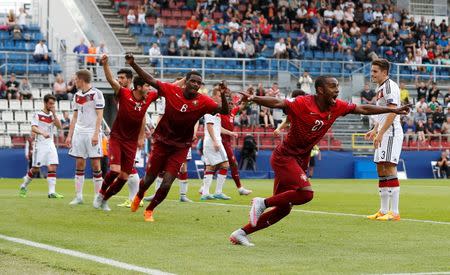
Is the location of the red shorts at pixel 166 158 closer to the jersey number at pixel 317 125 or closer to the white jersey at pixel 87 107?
the white jersey at pixel 87 107

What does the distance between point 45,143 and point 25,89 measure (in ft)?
52.8

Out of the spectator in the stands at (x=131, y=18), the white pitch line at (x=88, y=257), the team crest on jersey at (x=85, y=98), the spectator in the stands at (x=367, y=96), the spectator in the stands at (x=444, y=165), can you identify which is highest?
the spectator in the stands at (x=131, y=18)

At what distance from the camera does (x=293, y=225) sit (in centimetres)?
1391

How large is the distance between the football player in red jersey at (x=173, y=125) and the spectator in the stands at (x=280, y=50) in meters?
29.7

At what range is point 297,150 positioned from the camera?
1142cm

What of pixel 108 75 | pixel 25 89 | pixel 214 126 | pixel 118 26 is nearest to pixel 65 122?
pixel 25 89

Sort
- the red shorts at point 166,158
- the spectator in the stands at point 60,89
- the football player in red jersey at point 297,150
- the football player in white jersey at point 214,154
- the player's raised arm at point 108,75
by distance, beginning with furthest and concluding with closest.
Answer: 1. the spectator in the stands at point 60,89
2. the football player in white jersey at point 214,154
3. the red shorts at point 166,158
4. the player's raised arm at point 108,75
5. the football player in red jersey at point 297,150

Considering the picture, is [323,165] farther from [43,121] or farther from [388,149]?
[388,149]

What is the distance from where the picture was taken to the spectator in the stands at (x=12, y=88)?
36.7m

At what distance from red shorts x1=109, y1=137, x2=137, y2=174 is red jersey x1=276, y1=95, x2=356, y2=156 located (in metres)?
5.04

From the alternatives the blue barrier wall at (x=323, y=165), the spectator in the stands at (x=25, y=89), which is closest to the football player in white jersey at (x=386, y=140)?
the blue barrier wall at (x=323, y=165)

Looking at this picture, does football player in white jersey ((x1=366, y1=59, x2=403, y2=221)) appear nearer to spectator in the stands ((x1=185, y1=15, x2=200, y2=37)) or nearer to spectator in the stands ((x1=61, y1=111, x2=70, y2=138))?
spectator in the stands ((x1=61, y1=111, x2=70, y2=138))

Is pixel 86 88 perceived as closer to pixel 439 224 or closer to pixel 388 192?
pixel 388 192

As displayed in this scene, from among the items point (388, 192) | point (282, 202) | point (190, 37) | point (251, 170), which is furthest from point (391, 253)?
point (190, 37)
